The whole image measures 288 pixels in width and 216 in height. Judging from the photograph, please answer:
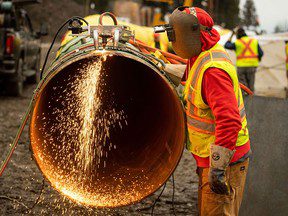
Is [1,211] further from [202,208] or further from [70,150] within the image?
[202,208]

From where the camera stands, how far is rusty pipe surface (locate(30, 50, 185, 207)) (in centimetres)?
378

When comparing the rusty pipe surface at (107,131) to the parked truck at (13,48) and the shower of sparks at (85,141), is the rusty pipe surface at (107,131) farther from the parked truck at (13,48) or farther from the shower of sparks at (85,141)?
the parked truck at (13,48)

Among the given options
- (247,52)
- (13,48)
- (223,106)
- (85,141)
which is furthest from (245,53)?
(223,106)

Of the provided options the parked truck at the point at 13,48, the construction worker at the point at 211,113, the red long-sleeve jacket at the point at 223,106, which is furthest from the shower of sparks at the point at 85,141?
the parked truck at the point at 13,48

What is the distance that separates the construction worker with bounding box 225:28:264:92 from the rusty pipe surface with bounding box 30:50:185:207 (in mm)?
7621

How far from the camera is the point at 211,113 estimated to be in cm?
362

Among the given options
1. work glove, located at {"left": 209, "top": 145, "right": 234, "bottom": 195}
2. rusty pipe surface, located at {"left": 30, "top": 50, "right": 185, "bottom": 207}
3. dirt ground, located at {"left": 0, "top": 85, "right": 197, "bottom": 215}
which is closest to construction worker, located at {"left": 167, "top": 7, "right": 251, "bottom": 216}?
work glove, located at {"left": 209, "top": 145, "right": 234, "bottom": 195}

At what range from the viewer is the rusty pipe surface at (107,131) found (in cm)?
378

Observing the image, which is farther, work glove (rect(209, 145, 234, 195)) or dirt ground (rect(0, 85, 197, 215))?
dirt ground (rect(0, 85, 197, 215))

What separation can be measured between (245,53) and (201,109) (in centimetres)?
895

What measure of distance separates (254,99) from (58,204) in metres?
1.99

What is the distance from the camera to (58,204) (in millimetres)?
5156

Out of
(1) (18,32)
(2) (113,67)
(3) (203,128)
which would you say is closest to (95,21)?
(2) (113,67)

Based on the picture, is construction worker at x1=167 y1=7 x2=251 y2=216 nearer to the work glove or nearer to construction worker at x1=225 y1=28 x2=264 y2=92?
the work glove
